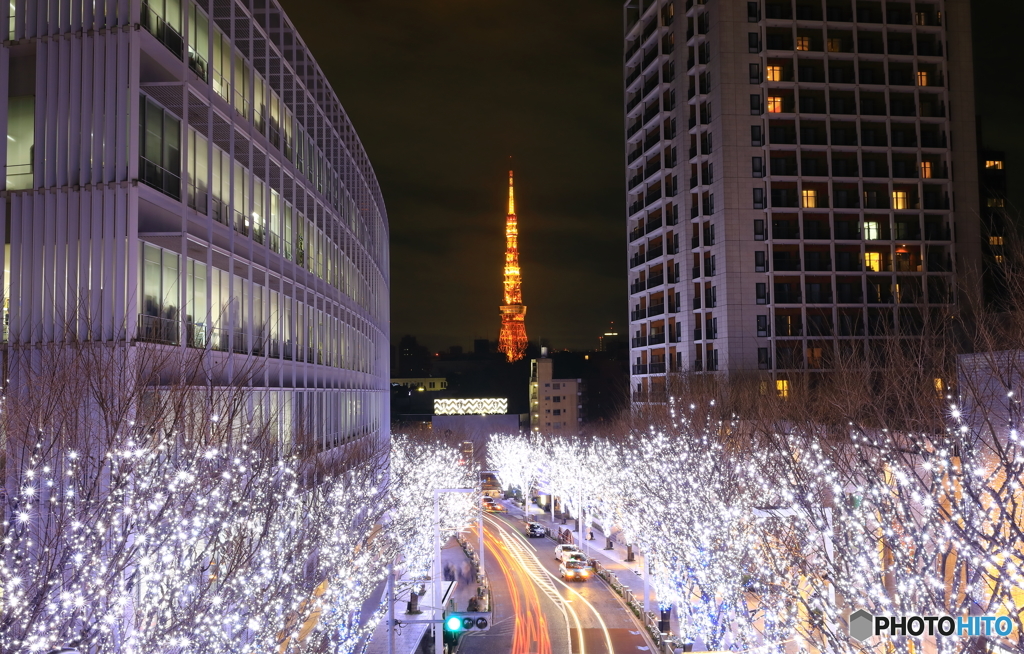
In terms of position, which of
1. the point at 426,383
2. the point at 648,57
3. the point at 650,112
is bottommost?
the point at 426,383

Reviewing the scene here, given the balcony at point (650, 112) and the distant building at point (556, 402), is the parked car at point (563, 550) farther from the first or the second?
the distant building at point (556, 402)

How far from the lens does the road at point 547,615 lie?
88.6 feet

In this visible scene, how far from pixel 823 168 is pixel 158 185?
4769 centimetres

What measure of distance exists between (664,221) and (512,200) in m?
90.1

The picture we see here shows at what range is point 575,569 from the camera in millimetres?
38875

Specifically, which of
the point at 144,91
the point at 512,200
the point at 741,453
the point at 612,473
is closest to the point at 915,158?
the point at 612,473

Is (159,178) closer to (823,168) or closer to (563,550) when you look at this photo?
(563,550)

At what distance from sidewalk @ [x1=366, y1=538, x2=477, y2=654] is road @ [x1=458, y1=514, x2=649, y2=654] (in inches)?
52.9

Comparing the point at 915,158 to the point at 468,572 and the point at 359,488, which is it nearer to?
the point at 468,572

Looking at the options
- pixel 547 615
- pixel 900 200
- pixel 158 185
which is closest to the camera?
pixel 158 185

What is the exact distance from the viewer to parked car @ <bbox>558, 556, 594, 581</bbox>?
38688 millimetres

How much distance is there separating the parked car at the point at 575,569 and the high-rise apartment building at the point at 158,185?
1729 centimetres

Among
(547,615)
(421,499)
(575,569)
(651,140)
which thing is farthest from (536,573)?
(651,140)

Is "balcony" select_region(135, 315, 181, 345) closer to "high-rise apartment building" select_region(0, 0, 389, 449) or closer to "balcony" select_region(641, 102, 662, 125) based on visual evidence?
"high-rise apartment building" select_region(0, 0, 389, 449)
